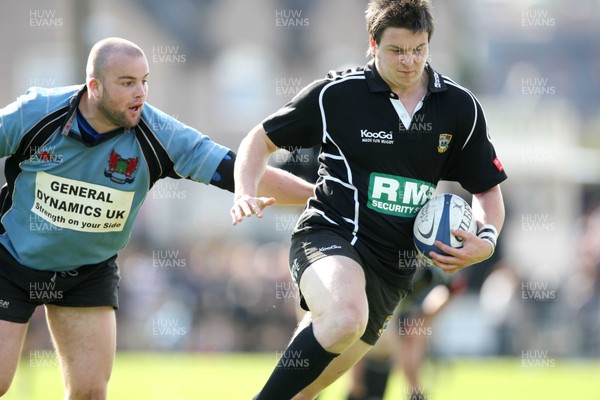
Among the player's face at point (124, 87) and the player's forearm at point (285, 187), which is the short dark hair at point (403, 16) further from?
the player's face at point (124, 87)

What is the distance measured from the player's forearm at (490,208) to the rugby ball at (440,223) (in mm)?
168

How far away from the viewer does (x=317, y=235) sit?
6051mm

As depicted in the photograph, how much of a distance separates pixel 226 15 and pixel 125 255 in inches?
747

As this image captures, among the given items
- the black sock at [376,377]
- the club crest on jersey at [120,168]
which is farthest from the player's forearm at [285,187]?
the black sock at [376,377]

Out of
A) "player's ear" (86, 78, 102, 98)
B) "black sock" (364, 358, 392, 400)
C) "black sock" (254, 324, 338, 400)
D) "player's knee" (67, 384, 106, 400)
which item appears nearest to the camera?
"black sock" (254, 324, 338, 400)

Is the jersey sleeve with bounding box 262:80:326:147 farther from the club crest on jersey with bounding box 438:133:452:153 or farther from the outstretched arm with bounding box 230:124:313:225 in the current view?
the club crest on jersey with bounding box 438:133:452:153

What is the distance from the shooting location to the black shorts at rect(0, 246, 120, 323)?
628 cm

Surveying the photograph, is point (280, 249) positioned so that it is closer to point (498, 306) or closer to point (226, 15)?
point (498, 306)

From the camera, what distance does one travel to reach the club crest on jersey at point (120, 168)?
6332 millimetres

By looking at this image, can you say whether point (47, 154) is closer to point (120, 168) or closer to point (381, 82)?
point (120, 168)

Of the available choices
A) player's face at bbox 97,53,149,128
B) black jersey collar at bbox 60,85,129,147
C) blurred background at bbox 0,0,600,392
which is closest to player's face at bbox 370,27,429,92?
player's face at bbox 97,53,149,128

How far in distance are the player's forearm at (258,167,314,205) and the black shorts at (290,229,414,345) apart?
42 centimetres

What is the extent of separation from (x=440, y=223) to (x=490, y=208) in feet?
1.62

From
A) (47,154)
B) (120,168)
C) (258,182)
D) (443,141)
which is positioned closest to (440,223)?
(443,141)
